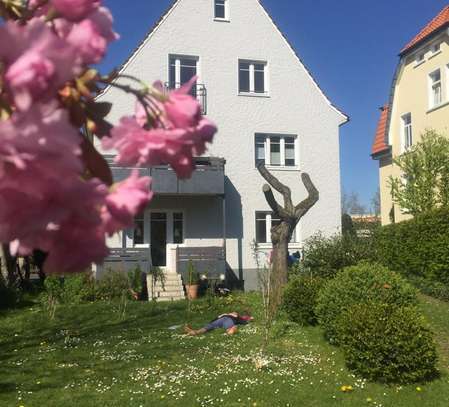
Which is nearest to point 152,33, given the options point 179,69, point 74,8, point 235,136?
point 179,69

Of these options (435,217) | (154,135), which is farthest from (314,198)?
(154,135)

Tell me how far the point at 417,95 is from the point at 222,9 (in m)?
9.32

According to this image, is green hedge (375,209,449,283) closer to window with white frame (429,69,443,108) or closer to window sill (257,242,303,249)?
window sill (257,242,303,249)

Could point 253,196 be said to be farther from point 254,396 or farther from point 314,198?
point 254,396

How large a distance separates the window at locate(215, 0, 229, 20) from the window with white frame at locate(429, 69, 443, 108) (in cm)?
896

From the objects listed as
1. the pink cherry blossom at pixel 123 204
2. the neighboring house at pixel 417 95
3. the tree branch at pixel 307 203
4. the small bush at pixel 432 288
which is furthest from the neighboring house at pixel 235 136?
the pink cherry blossom at pixel 123 204

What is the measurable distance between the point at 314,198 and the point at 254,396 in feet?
31.6

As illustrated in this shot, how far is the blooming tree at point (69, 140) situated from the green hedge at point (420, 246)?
16.5 meters

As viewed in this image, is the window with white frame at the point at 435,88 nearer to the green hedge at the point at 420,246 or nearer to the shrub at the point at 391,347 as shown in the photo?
the green hedge at the point at 420,246

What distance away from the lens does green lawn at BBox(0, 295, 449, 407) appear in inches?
282

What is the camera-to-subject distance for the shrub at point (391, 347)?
A: 25.3ft

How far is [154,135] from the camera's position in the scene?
838mm

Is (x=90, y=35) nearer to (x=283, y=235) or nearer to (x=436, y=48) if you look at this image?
(x=283, y=235)

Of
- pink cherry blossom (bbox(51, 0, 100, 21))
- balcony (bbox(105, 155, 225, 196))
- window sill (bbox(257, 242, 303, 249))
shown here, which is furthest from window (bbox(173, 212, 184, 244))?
pink cherry blossom (bbox(51, 0, 100, 21))
